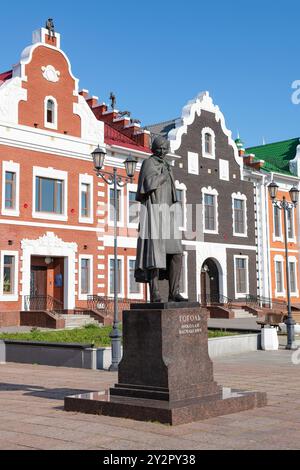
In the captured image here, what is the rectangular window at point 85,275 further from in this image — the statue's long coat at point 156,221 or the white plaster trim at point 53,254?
the statue's long coat at point 156,221

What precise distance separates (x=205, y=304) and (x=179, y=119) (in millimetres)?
10696

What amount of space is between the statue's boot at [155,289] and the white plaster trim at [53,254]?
57.3 ft

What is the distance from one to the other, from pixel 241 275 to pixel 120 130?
447 inches

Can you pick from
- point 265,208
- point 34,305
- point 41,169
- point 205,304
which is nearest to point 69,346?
point 34,305

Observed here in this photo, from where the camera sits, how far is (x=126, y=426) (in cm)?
766

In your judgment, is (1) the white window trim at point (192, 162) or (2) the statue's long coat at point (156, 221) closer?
(2) the statue's long coat at point (156, 221)

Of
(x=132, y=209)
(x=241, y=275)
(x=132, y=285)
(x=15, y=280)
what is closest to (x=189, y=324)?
(x=15, y=280)

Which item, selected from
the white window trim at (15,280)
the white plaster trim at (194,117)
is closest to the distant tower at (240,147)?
the white plaster trim at (194,117)

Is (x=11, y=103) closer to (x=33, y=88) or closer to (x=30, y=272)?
(x=33, y=88)

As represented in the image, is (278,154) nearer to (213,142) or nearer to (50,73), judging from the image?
(213,142)

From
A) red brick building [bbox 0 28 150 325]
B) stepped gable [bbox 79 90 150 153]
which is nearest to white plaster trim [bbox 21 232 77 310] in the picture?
red brick building [bbox 0 28 150 325]

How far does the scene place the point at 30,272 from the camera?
26672 millimetres

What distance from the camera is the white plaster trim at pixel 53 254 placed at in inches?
1017

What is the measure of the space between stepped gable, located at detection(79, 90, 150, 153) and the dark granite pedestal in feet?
74.0
